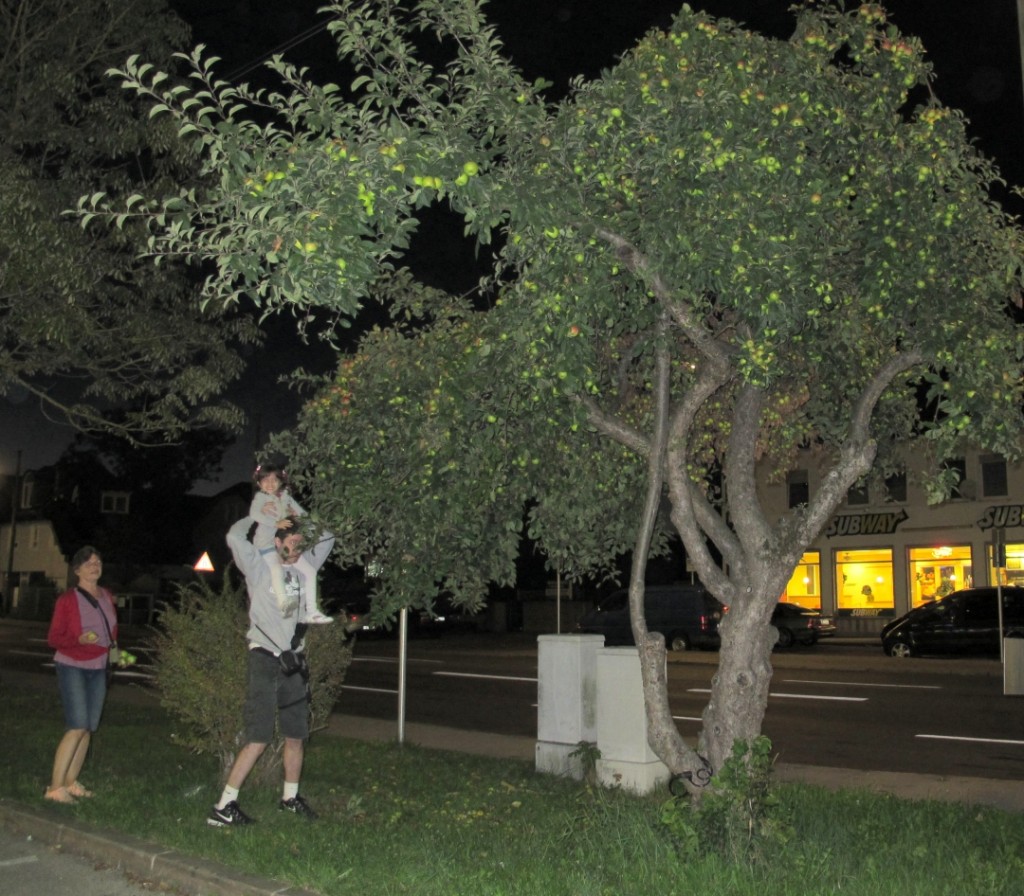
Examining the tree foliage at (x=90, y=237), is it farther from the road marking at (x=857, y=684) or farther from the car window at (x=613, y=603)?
the car window at (x=613, y=603)

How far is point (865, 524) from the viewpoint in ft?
127

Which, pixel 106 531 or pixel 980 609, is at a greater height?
pixel 106 531

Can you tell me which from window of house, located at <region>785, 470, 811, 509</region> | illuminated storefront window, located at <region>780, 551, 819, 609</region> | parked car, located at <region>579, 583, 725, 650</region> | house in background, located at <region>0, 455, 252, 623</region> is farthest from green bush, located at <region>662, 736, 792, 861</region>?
house in background, located at <region>0, 455, 252, 623</region>

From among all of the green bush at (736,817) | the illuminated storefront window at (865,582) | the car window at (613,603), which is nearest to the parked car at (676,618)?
the car window at (613,603)

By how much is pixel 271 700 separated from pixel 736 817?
298cm

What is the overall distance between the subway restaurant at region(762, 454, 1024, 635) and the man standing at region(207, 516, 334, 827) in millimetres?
29137

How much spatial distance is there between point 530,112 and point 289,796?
4.57 metres

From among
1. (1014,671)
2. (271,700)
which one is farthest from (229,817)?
(1014,671)

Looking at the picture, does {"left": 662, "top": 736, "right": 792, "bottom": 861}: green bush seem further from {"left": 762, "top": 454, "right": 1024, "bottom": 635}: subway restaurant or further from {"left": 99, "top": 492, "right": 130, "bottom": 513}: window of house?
{"left": 99, "top": 492, "right": 130, "bottom": 513}: window of house

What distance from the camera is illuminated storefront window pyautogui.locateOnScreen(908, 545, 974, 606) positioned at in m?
36.1

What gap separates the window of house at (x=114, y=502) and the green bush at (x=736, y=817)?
58739 mm

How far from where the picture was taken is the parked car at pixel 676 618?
2848cm

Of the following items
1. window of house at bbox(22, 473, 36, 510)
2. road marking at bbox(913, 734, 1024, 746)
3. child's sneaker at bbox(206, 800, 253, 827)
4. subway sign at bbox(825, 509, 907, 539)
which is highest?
window of house at bbox(22, 473, 36, 510)

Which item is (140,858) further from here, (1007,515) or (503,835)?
(1007,515)
